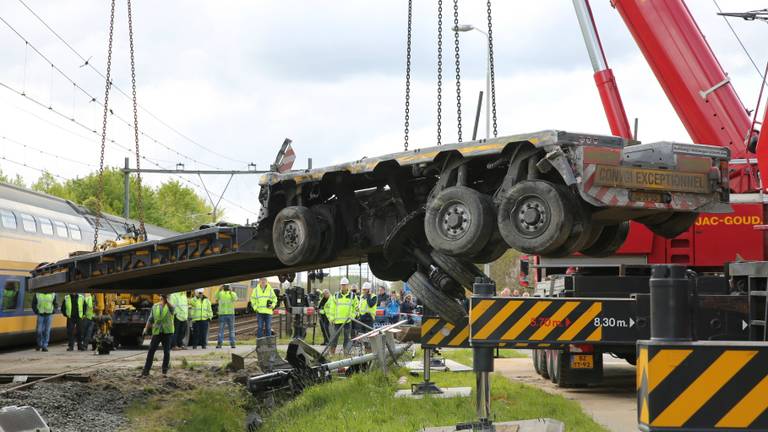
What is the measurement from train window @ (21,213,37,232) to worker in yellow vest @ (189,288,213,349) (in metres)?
4.46

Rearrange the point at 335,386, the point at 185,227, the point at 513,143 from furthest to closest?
the point at 185,227 < the point at 335,386 < the point at 513,143

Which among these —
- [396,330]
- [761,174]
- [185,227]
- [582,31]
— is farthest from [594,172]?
[185,227]

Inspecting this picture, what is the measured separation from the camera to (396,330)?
16.5 meters

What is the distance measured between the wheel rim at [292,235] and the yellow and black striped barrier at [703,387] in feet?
27.7

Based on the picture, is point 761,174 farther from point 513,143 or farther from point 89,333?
point 89,333

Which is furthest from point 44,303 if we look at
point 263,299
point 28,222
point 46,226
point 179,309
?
point 263,299

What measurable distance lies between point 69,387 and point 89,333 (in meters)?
10.8

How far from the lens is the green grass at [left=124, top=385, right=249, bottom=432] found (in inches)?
518

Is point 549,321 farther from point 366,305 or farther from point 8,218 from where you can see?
point 8,218

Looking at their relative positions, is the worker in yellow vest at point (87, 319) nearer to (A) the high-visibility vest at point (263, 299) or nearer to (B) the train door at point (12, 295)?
(B) the train door at point (12, 295)

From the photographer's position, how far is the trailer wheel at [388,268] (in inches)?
463

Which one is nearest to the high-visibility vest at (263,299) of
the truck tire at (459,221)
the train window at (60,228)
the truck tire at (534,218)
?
the train window at (60,228)

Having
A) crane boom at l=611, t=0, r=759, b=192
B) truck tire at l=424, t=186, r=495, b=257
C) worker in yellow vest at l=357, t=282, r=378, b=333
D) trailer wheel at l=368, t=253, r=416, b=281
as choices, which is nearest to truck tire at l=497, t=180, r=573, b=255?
truck tire at l=424, t=186, r=495, b=257

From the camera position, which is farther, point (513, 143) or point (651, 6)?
point (651, 6)
